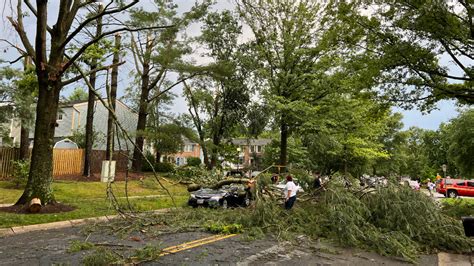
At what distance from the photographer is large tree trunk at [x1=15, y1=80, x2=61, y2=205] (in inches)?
444

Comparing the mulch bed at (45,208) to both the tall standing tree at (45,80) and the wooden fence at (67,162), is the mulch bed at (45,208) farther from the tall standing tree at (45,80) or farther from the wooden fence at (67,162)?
the wooden fence at (67,162)

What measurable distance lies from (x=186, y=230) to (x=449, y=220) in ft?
22.7

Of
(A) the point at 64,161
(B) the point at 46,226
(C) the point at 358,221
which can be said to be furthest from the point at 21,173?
(C) the point at 358,221

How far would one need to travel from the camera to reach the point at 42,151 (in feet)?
37.6

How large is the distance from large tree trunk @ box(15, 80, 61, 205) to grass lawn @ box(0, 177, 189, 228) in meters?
1.08

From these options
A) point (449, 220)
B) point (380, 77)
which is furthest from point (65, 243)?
point (380, 77)

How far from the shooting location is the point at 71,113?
40.1m

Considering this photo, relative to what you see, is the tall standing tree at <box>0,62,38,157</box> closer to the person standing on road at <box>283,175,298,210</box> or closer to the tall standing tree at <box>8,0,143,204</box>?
the tall standing tree at <box>8,0,143,204</box>

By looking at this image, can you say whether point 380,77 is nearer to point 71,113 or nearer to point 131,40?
point 131,40

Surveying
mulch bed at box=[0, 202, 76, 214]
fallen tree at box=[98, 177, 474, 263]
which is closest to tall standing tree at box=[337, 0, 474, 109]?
fallen tree at box=[98, 177, 474, 263]

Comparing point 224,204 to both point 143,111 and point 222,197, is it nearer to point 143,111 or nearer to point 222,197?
point 222,197

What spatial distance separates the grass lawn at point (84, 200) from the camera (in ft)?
32.9

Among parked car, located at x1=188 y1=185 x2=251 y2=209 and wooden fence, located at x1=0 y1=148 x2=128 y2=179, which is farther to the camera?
wooden fence, located at x1=0 y1=148 x2=128 y2=179

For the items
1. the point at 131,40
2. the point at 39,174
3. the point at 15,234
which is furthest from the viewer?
the point at 131,40
